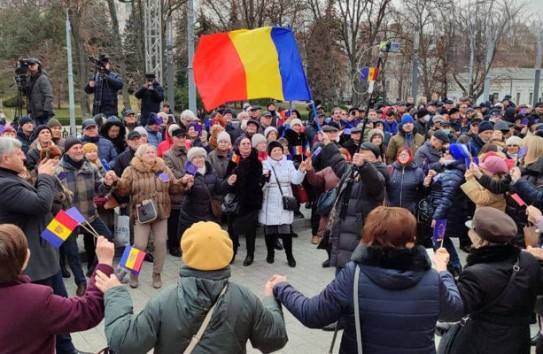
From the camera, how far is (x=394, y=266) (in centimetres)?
266

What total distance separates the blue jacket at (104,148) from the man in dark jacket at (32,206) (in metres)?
3.55

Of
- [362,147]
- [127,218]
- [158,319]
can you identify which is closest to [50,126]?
[127,218]

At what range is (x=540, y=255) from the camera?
3566 mm

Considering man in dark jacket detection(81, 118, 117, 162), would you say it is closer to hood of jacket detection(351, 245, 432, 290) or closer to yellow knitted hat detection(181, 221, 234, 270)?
yellow knitted hat detection(181, 221, 234, 270)

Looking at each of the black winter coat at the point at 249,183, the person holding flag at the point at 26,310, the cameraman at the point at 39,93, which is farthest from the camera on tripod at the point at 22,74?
the person holding flag at the point at 26,310

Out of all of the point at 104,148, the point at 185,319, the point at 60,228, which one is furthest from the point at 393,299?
the point at 104,148

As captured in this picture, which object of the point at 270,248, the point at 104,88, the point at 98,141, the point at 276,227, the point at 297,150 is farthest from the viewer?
the point at 104,88

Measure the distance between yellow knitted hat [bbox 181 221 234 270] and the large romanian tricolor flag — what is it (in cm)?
409

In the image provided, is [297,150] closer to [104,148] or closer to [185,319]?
[104,148]

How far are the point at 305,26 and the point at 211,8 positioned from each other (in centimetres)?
644

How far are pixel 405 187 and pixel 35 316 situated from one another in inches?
212

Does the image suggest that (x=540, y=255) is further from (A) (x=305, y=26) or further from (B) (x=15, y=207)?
(A) (x=305, y=26)

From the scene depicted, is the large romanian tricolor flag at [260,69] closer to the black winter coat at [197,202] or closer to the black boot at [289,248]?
the black winter coat at [197,202]

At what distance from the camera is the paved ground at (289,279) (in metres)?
5.06
